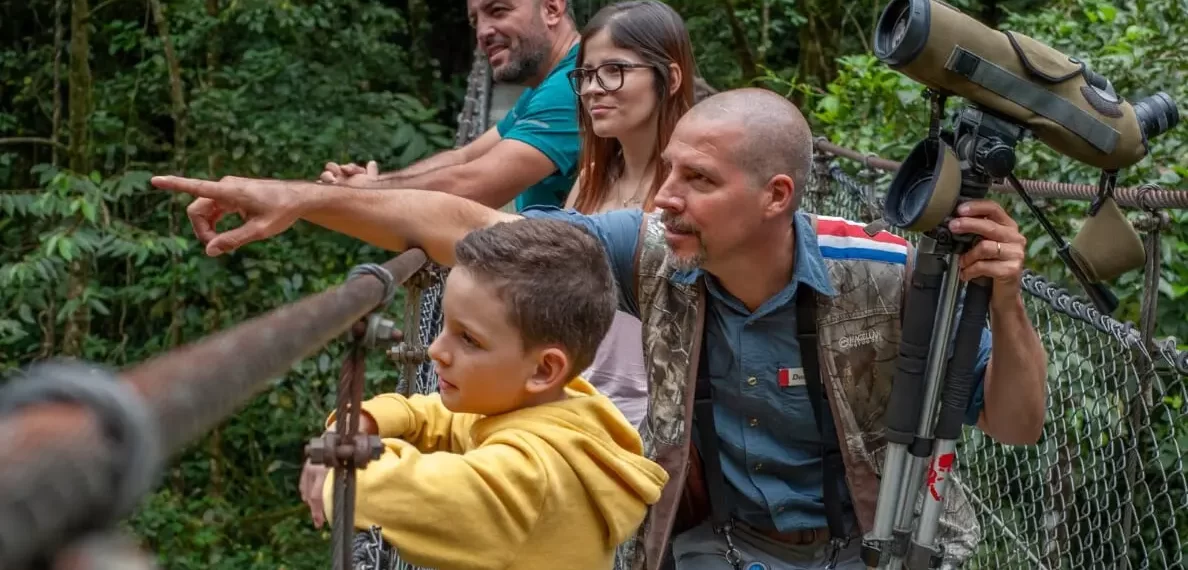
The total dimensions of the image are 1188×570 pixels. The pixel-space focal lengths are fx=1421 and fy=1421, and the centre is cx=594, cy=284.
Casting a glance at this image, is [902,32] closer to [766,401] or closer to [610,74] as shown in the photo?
[766,401]

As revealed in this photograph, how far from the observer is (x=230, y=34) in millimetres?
6891

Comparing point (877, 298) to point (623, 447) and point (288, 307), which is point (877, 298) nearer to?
point (623, 447)

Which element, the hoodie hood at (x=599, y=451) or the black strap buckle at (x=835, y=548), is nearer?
the hoodie hood at (x=599, y=451)

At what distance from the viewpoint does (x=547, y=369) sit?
1.38m

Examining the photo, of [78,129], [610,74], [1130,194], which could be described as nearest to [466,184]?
[610,74]

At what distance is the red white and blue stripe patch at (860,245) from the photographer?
71.2 inches

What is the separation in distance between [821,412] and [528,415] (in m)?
0.57

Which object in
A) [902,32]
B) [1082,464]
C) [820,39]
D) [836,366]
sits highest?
[902,32]

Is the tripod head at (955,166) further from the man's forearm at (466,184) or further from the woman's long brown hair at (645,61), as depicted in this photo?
the man's forearm at (466,184)

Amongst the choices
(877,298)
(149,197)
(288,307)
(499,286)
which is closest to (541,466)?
(499,286)

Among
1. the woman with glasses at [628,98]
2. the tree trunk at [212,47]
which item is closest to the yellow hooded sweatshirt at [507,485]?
the woman with glasses at [628,98]

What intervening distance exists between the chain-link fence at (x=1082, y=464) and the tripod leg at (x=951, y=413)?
15.4 inches

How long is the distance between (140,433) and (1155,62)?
3542 millimetres

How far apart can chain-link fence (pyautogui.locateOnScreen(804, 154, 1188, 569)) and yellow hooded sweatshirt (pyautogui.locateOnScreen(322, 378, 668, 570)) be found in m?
0.87
